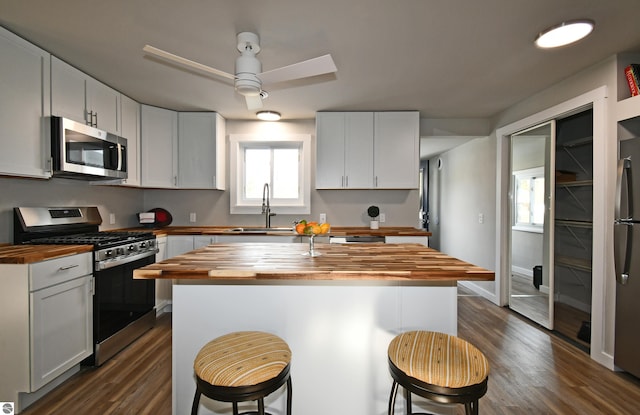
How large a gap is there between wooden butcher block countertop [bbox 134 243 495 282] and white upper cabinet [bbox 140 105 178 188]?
2.14 meters

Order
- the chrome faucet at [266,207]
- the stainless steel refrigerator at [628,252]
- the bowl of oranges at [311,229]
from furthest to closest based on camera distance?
the chrome faucet at [266,207] < the stainless steel refrigerator at [628,252] < the bowl of oranges at [311,229]

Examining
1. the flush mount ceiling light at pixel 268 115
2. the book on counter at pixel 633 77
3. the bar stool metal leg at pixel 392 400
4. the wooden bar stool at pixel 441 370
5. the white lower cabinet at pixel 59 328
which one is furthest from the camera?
the flush mount ceiling light at pixel 268 115

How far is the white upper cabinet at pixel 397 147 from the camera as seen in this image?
3809mm

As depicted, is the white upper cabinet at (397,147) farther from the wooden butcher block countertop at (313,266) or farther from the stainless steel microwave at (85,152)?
the stainless steel microwave at (85,152)

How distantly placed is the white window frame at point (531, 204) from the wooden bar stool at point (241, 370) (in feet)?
10.7

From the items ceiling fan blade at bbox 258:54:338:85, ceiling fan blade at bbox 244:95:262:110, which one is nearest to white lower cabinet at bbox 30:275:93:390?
ceiling fan blade at bbox 244:95:262:110

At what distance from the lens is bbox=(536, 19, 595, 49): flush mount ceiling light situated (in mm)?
1934

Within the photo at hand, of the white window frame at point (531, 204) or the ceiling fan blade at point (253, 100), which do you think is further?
the white window frame at point (531, 204)

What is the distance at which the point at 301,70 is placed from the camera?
1922 mm

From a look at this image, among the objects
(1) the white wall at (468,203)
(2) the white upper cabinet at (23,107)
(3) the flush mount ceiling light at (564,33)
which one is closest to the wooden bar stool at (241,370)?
(2) the white upper cabinet at (23,107)

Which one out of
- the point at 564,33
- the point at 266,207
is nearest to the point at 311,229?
the point at 564,33

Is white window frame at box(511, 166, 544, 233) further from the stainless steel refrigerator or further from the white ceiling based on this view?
the stainless steel refrigerator

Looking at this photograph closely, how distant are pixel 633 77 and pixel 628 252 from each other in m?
1.29

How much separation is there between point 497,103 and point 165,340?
427cm
